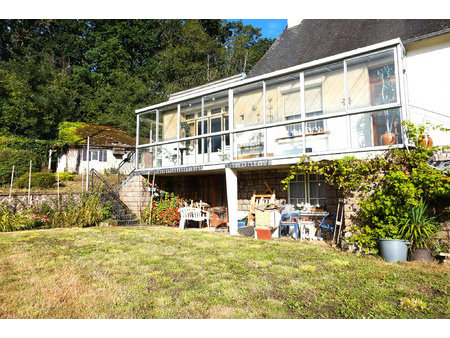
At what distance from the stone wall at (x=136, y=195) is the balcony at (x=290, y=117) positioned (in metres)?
0.64

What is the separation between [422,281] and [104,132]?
26989 millimetres

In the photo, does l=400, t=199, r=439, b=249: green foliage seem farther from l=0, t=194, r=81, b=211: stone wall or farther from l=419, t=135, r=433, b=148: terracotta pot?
l=0, t=194, r=81, b=211: stone wall

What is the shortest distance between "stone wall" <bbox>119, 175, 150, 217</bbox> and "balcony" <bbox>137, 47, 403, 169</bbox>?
0.64m

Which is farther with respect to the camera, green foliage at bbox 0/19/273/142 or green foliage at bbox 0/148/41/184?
green foliage at bbox 0/19/273/142

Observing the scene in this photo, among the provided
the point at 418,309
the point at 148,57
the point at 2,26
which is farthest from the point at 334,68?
the point at 2,26

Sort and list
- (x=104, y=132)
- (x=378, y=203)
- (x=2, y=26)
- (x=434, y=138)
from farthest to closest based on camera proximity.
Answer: (x=2, y=26) < (x=104, y=132) < (x=434, y=138) < (x=378, y=203)

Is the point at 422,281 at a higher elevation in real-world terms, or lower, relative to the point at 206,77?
lower

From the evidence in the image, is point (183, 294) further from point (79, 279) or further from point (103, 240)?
point (103, 240)

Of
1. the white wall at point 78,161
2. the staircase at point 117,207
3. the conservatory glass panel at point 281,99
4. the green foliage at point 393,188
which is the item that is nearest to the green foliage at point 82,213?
the staircase at point 117,207

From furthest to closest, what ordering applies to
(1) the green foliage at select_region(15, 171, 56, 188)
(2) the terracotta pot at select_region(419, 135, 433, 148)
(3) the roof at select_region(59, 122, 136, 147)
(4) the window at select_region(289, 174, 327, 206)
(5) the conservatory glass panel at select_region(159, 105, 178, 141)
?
1. (3) the roof at select_region(59, 122, 136, 147)
2. (1) the green foliage at select_region(15, 171, 56, 188)
3. (5) the conservatory glass panel at select_region(159, 105, 178, 141)
4. (4) the window at select_region(289, 174, 327, 206)
5. (2) the terracotta pot at select_region(419, 135, 433, 148)

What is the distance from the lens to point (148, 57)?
38.1 meters

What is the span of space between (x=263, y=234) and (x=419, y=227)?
12.6 feet

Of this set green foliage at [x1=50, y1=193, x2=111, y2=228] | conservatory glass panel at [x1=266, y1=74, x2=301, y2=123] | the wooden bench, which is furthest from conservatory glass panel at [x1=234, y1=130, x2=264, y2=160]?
green foliage at [x1=50, y1=193, x2=111, y2=228]

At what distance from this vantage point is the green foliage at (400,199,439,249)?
17.5ft
